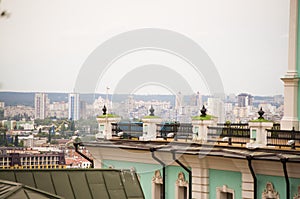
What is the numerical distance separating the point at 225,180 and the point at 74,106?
1.55 metres

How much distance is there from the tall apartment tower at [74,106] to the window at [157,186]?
152 cm

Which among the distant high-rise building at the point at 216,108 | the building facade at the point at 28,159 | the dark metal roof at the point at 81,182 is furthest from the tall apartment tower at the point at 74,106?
the dark metal roof at the point at 81,182

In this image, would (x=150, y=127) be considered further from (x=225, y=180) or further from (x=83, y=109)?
(x=83, y=109)

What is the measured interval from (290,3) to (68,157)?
2462mm

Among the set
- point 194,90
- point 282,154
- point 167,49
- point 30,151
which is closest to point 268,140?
point 282,154

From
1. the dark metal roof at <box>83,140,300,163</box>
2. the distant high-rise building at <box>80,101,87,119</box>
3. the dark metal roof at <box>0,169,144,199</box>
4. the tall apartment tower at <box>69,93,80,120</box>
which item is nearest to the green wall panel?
the dark metal roof at <box>83,140,300,163</box>

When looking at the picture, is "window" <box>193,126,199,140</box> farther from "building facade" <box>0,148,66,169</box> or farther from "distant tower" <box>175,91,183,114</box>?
"building facade" <box>0,148,66,169</box>

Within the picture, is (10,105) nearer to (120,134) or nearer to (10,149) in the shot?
(10,149)

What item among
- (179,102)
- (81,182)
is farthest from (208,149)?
(81,182)

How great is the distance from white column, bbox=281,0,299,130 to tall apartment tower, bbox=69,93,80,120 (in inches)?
73.5

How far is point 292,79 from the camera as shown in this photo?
686cm

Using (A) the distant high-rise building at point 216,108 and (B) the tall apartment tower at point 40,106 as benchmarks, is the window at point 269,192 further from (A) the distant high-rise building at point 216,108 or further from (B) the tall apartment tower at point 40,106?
(B) the tall apartment tower at point 40,106

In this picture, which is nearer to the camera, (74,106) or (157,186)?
(74,106)

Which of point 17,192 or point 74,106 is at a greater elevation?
point 74,106
